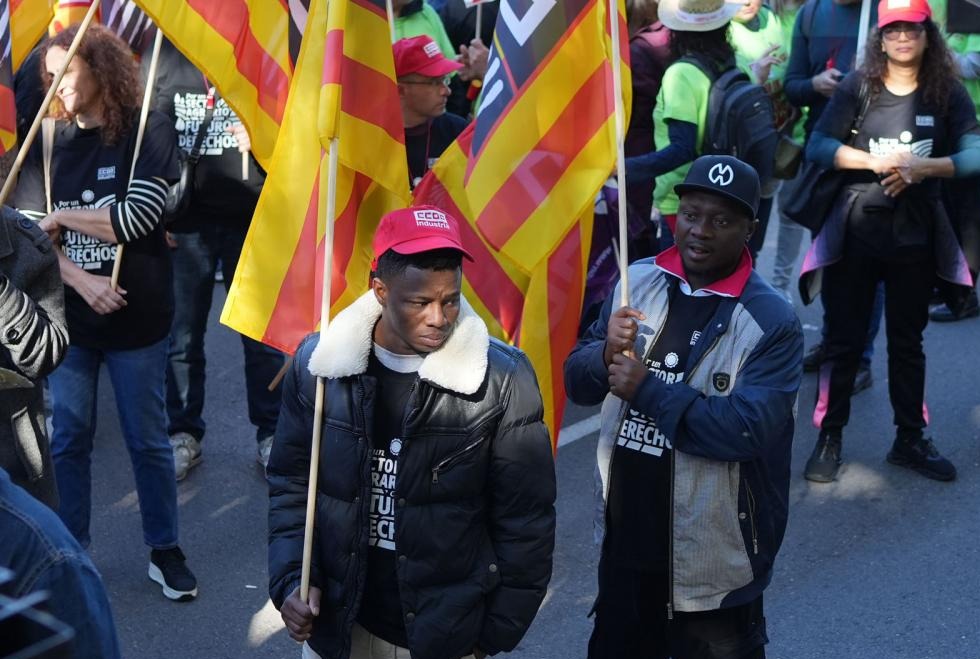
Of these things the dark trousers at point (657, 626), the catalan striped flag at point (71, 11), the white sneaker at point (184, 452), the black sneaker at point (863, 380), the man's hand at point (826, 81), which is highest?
the catalan striped flag at point (71, 11)

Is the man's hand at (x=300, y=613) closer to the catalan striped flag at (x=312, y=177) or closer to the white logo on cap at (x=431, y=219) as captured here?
the white logo on cap at (x=431, y=219)

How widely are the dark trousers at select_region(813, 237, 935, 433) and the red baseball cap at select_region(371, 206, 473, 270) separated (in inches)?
127

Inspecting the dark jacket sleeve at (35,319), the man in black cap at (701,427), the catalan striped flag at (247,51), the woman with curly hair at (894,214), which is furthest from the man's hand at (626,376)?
the woman with curly hair at (894,214)

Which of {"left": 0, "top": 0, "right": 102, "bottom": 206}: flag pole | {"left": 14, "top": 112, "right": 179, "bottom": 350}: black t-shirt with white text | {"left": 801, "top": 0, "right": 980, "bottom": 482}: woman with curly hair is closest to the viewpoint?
{"left": 0, "top": 0, "right": 102, "bottom": 206}: flag pole

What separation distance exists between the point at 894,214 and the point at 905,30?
0.79m

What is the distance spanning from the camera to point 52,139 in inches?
193

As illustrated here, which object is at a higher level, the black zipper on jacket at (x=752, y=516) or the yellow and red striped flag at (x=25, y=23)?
the yellow and red striped flag at (x=25, y=23)

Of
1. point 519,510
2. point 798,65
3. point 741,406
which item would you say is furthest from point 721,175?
point 798,65

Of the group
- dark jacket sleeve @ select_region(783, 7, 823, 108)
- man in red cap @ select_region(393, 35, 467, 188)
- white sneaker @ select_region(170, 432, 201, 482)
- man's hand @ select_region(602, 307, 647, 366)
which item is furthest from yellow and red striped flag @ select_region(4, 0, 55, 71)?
dark jacket sleeve @ select_region(783, 7, 823, 108)

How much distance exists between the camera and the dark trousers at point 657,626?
11.6 feet

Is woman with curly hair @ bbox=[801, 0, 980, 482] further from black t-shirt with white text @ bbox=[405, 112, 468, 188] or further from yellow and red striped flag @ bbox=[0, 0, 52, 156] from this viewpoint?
yellow and red striped flag @ bbox=[0, 0, 52, 156]

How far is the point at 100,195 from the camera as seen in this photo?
16.2 ft

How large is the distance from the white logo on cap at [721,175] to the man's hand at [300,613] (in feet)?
4.83

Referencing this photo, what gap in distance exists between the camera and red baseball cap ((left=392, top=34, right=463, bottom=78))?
5438 millimetres
